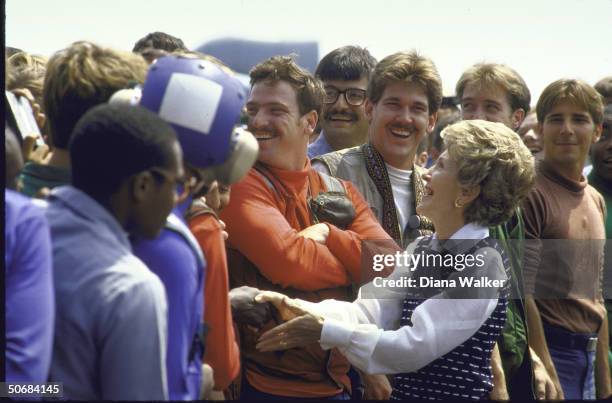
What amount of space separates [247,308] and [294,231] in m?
0.44

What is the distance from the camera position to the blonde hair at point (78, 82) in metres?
3.15

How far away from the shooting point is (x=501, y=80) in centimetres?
584

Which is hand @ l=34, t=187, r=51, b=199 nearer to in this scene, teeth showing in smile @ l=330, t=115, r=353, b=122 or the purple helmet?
the purple helmet

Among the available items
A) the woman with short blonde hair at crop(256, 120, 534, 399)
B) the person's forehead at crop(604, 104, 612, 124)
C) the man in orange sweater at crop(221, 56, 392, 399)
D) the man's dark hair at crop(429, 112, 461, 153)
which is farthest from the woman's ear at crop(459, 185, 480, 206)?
the man's dark hair at crop(429, 112, 461, 153)

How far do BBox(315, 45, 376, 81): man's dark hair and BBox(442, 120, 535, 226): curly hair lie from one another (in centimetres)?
183

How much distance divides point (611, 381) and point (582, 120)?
1.42 m

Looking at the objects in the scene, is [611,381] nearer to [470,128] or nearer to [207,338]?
[470,128]

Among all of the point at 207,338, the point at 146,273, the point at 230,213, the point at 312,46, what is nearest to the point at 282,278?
the point at 230,213

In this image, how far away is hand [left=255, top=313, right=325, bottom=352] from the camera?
3.97 metres

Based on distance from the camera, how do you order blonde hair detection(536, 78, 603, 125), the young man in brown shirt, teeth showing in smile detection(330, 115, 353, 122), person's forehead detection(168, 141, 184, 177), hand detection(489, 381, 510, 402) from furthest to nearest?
teeth showing in smile detection(330, 115, 353, 122), blonde hair detection(536, 78, 603, 125), the young man in brown shirt, hand detection(489, 381, 510, 402), person's forehead detection(168, 141, 184, 177)

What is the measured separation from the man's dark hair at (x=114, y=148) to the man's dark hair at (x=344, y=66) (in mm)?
3348

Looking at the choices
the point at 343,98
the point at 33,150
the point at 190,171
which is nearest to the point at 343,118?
the point at 343,98

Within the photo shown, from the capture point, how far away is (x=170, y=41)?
5312 mm

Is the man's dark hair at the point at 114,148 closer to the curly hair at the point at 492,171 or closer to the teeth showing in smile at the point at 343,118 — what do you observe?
the curly hair at the point at 492,171
